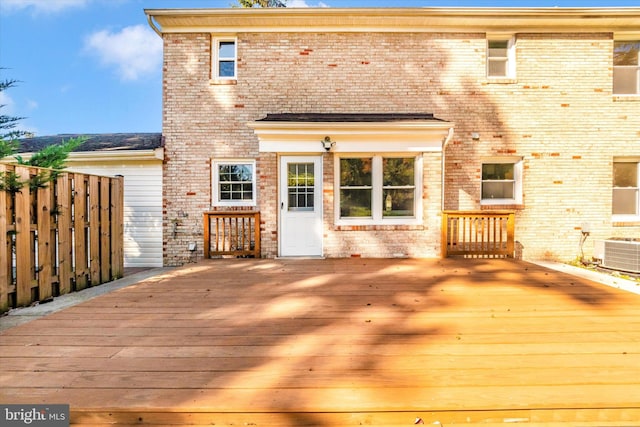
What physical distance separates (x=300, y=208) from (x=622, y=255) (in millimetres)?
6656

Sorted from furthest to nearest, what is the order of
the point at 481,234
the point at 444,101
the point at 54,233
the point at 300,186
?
the point at 444,101, the point at 300,186, the point at 481,234, the point at 54,233

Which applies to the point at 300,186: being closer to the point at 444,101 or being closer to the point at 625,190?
the point at 444,101

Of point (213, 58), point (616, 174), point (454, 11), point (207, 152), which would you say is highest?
point (454, 11)

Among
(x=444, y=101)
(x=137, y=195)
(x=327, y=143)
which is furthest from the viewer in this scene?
(x=137, y=195)

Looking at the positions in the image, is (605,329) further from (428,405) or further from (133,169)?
(133,169)

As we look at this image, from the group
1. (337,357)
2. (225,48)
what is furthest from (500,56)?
(337,357)

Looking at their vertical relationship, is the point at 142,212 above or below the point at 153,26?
below

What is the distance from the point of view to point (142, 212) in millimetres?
7500

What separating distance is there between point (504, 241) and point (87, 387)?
7.64 m

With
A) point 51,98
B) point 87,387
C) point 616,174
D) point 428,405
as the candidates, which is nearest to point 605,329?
point 428,405

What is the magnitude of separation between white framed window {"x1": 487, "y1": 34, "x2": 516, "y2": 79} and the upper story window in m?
2.56

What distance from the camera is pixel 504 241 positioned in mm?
7105

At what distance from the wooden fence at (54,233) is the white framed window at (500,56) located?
843cm

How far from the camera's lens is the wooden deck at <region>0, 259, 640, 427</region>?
1812 millimetres
